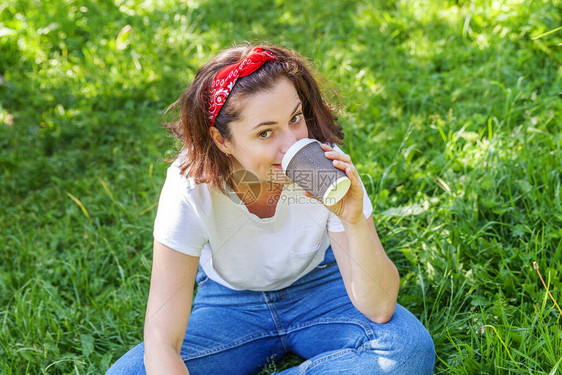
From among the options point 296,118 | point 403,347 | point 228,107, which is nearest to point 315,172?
point 296,118

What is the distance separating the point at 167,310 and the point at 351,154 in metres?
1.59

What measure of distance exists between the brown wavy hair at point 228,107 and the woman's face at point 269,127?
3cm

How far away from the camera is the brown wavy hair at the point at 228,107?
5.96 feet

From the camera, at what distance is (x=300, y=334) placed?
82.9 inches

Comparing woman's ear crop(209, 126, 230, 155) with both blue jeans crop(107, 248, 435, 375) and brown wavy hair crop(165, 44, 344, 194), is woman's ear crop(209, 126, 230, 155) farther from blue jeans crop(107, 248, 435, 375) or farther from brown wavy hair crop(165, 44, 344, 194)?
blue jeans crop(107, 248, 435, 375)

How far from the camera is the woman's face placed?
70.4 inches

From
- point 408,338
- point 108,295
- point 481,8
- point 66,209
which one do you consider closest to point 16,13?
point 66,209

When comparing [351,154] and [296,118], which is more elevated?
[296,118]

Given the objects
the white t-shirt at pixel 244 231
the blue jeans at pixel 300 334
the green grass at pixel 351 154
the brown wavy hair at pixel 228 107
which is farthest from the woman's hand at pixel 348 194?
the green grass at pixel 351 154

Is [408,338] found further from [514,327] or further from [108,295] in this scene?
[108,295]

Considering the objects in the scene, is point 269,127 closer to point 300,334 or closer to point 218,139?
point 218,139

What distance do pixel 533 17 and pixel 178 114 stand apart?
2.45 meters

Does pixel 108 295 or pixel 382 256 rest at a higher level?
pixel 382 256

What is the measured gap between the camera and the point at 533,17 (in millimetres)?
3488
